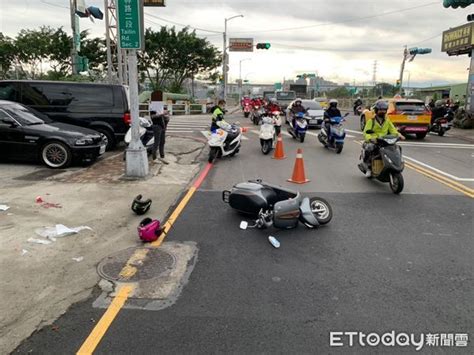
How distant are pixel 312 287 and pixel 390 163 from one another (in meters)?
4.68

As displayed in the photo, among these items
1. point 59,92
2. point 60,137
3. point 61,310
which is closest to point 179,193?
point 60,137

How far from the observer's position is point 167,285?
13.9 ft

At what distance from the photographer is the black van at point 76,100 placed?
1180cm

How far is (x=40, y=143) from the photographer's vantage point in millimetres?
9750

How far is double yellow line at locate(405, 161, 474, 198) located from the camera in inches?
333

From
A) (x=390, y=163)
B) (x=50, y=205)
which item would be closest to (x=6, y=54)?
(x=50, y=205)

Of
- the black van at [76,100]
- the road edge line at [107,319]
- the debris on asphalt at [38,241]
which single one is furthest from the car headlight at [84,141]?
the road edge line at [107,319]

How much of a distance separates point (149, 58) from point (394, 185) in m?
38.7

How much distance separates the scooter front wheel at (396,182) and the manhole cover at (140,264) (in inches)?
199

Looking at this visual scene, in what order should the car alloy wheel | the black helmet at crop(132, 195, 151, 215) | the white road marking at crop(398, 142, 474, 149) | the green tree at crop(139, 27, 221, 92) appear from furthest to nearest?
the green tree at crop(139, 27, 221, 92) → the white road marking at crop(398, 142, 474, 149) → the car alloy wheel → the black helmet at crop(132, 195, 151, 215)

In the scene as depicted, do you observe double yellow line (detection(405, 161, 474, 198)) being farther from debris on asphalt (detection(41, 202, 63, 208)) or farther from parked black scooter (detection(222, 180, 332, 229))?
debris on asphalt (detection(41, 202, 63, 208))

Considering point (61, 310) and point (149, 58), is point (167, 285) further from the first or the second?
point (149, 58)

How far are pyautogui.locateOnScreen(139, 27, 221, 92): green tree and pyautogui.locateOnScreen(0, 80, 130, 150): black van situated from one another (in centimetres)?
3111

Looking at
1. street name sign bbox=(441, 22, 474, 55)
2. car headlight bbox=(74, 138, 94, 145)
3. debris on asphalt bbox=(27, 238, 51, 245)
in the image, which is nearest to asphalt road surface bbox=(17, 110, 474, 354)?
debris on asphalt bbox=(27, 238, 51, 245)
